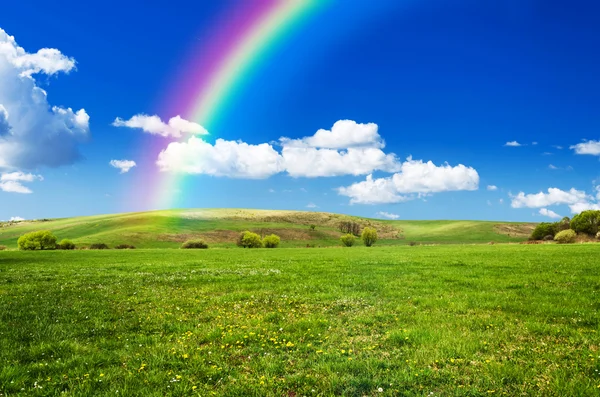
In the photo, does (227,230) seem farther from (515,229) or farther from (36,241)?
(515,229)

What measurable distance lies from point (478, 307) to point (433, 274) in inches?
371

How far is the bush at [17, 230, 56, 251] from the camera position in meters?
79.8

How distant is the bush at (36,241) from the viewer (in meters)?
79.8

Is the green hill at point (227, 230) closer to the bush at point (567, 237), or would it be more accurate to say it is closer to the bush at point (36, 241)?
the bush at point (36, 241)

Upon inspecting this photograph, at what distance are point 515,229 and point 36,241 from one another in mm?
185894

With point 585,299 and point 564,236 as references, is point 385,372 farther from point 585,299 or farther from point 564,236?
point 564,236

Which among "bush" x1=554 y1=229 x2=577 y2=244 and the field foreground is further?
"bush" x1=554 y1=229 x2=577 y2=244

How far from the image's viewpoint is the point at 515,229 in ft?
579

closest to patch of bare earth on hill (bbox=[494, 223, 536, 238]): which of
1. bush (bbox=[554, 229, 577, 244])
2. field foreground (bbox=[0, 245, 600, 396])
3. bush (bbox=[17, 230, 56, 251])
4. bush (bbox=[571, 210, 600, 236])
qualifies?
bush (bbox=[571, 210, 600, 236])

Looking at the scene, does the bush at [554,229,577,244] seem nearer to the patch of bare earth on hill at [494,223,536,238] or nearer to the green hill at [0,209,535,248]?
the green hill at [0,209,535,248]

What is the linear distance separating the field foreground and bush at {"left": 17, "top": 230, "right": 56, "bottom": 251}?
7464cm

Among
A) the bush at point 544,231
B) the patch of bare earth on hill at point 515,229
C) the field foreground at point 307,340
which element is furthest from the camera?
the patch of bare earth on hill at point 515,229

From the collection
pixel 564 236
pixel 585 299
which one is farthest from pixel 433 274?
pixel 564 236

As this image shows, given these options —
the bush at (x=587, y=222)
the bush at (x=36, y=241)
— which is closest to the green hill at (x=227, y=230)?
the bush at (x=36, y=241)
